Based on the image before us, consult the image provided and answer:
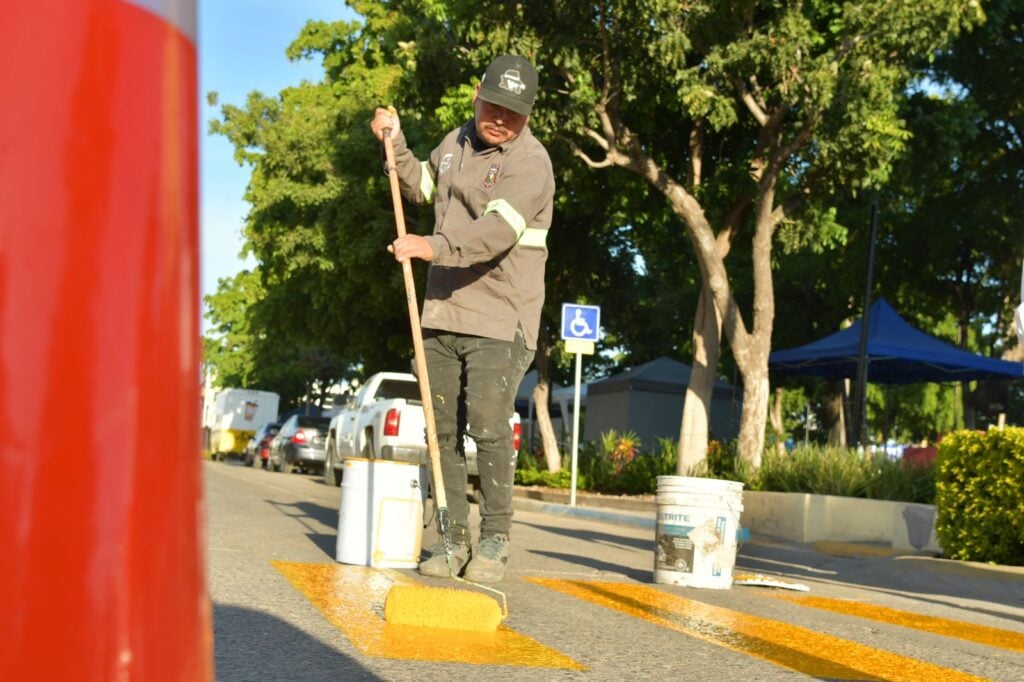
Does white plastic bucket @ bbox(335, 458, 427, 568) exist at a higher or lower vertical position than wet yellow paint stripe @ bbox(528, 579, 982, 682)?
higher

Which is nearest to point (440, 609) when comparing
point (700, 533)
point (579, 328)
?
point (700, 533)

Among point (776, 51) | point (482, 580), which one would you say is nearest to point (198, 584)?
point (482, 580)

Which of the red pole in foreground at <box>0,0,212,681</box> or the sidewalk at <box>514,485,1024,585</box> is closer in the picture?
Answer: the red pole in foreground at <box>0,0,212,681</box>

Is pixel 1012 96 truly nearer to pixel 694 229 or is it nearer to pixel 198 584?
pixel 694 229

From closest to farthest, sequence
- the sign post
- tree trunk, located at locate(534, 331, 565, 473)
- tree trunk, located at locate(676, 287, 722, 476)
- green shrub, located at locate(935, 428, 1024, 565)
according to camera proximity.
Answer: green shrub, located at locate(935, 428, 1024, 565) < the sign post < tree trunk, located at locate(676, 287, 722, 476) < tree trunk, located at locate(534, 331, 565, 473)

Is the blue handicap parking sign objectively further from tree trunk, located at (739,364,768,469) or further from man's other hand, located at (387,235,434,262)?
man's other hand, located at (387,235,434,262)

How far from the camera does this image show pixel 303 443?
33.7 meters

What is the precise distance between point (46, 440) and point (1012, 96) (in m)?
30.4

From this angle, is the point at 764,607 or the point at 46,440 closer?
the point at 46,440

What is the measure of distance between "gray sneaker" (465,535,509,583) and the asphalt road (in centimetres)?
21

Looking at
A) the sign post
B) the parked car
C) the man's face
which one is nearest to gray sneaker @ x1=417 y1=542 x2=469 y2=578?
the man's face

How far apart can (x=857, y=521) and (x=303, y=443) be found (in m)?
20.8

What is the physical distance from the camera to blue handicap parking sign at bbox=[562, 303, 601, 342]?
63.5 ft

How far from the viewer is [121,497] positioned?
0.86 meters
